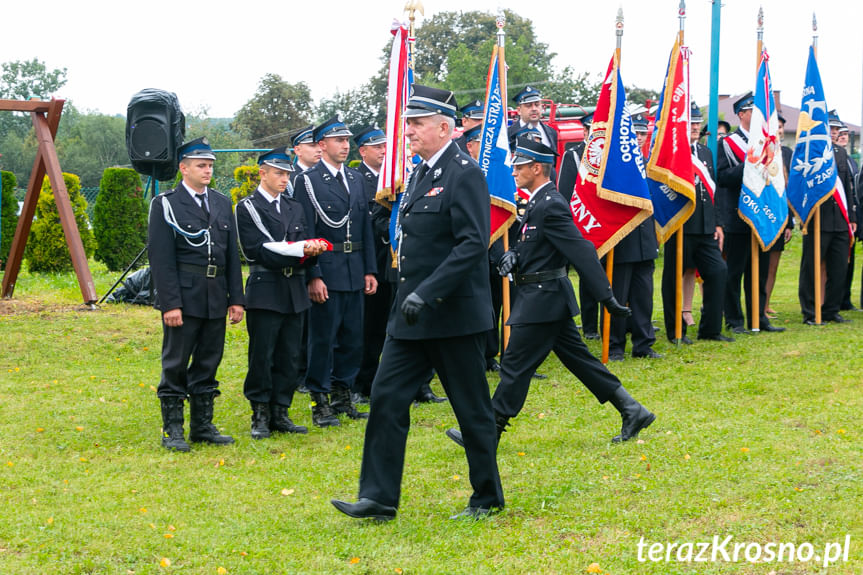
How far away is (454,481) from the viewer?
5.70 meters

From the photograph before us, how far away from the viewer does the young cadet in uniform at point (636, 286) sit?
31.6 ft

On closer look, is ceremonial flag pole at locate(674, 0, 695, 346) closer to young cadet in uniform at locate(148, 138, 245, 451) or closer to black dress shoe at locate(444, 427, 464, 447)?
black dress shoe at locate(444, 427, 464, 447)

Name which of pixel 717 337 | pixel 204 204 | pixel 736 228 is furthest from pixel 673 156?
pixel 204 204

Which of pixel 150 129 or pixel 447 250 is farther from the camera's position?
pixel 150 129

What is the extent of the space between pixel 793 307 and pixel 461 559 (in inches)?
405

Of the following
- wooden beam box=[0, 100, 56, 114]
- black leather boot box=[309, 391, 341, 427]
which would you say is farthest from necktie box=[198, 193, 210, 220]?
wooden beam box=[0, 100, 56, 114]

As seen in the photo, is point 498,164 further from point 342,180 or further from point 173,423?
point 173,423

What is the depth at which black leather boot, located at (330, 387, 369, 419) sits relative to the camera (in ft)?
25.2

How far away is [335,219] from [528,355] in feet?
6.85

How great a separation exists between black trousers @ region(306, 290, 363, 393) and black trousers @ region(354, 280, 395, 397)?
71cm

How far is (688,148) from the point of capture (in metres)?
9.97

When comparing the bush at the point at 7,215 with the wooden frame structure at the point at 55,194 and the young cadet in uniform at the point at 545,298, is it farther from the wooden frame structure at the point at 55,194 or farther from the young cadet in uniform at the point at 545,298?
the young cadet in uniform at the point at 545,298

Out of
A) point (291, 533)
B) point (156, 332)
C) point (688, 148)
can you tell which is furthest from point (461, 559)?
point (156, 332)

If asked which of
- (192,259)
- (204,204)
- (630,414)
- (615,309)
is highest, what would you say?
(204,204)
